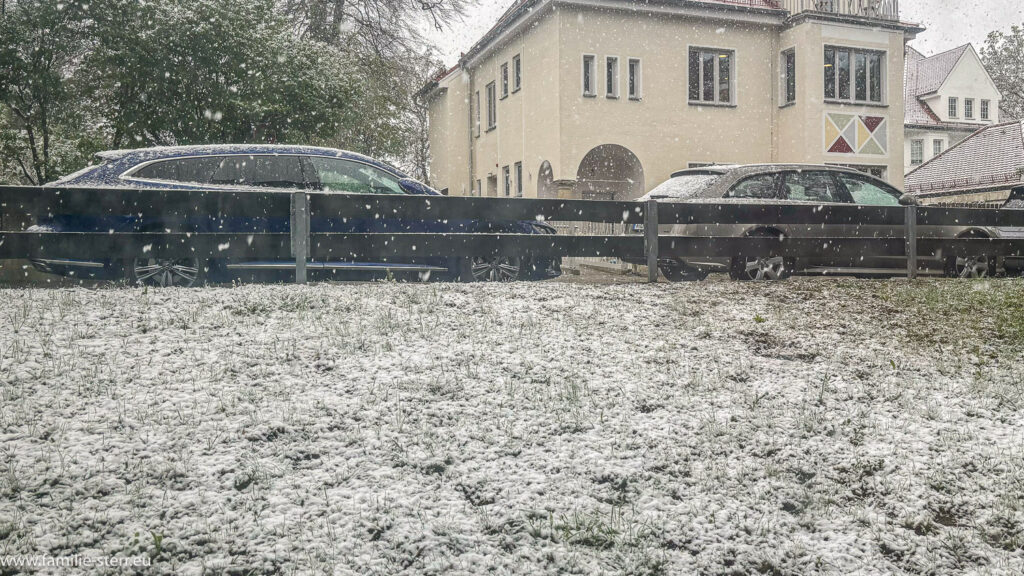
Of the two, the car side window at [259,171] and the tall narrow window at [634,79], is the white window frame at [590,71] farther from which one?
the car side window at [259,171]

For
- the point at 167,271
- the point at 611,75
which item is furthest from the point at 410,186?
the point at 611,75

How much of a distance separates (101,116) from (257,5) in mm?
4076

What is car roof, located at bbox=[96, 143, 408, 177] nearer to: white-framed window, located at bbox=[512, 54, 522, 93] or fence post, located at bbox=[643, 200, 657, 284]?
fence post, located at bbox=[643, 200, 657, 284]

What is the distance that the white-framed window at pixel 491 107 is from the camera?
26559 millimetres

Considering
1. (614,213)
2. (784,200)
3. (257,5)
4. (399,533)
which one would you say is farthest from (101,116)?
(399,533)

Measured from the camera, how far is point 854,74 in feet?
77.0

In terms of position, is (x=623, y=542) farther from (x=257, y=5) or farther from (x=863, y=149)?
(x=863, y=149)

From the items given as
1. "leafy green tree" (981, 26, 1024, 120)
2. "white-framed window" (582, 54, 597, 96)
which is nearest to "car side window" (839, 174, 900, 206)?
"white-framed window" (582, 54, 597, 96)

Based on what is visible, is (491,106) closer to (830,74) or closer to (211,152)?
(830,74)

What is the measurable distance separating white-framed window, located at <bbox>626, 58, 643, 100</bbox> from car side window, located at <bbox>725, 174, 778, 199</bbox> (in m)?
12.0

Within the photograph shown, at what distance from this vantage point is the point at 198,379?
14.9 ft

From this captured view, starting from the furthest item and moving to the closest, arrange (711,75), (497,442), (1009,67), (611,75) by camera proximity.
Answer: (1009,67), (711,75), (611,75), (497,442)

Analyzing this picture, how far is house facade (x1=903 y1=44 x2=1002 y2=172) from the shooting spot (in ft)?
135

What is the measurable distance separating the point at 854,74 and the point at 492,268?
18815 millimetres
